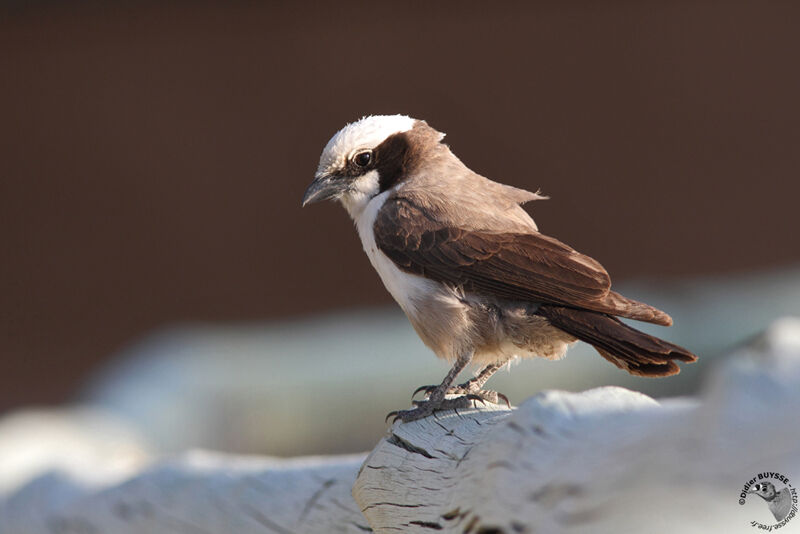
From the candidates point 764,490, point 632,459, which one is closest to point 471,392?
point 632,459

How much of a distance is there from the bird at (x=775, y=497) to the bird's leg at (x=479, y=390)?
1455 mm

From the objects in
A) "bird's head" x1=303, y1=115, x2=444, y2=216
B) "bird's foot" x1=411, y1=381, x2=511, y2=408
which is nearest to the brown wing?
"bird's head" x1=303, y1=115, x2=444, y2=216

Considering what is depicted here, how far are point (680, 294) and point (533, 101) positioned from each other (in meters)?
2.81

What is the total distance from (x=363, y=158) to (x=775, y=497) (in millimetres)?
2146

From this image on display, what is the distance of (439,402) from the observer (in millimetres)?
2814

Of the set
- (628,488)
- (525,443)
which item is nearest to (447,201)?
(525,443)

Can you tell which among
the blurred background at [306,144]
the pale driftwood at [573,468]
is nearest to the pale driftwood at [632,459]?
the pale driftwood at [573,468]

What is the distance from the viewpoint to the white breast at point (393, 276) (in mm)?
3014

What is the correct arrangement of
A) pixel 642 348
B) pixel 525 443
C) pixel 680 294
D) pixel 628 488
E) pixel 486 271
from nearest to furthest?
pixel 628 488
pixel 525 443
pixel 642 348
pixel 486 271
pixel 680 294

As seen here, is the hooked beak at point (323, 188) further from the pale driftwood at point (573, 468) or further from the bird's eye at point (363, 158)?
the pale driftwood at point (573, 468)

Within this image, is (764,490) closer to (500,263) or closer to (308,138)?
(500,263)

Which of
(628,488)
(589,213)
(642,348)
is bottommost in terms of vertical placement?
(628,488)

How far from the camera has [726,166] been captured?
315 inches

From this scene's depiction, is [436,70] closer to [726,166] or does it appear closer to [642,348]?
[726,166]
